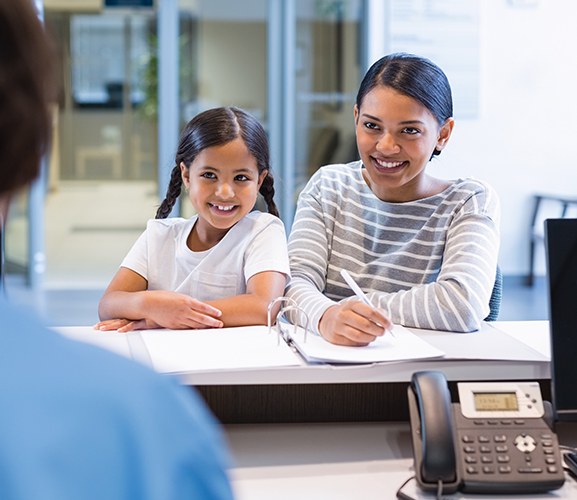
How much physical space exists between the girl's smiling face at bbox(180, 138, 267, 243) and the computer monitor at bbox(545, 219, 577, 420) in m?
0.76

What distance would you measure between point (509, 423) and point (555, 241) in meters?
0.27

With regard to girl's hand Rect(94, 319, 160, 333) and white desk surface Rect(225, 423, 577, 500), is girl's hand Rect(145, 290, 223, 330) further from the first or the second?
white desk surface Rect(225, 423, 577, 500)

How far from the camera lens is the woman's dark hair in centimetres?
44

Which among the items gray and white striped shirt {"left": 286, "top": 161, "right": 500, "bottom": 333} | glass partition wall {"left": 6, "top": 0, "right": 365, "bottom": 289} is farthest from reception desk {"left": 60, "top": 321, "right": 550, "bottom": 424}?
glass partition wall {"left": 6, "top": 0, "right": 365, "bottom": 289}

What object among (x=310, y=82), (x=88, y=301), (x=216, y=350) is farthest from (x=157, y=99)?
(x=216, y=350)

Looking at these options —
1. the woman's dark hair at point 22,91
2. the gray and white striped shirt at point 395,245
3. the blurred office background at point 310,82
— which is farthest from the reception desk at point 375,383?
the blurred office background at point 310,82

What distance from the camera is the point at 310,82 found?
6.65 m

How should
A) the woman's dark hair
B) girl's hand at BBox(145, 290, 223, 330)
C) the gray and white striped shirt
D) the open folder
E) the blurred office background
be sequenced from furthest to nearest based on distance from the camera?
1. the blurred office background
2. the gray and white striped shirt
3. girl's hand at BBox(145, 290, 223, 330)
4. the open folder
5. the woman's dark hair

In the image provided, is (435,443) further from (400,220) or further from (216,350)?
(400,220)

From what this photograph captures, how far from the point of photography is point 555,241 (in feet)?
4.47

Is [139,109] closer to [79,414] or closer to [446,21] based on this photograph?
[446,21]

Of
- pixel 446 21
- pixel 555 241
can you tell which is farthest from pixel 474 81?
pixel 555 241

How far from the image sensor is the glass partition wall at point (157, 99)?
6566 millimetres

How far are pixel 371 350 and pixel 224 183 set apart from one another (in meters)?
0.60
